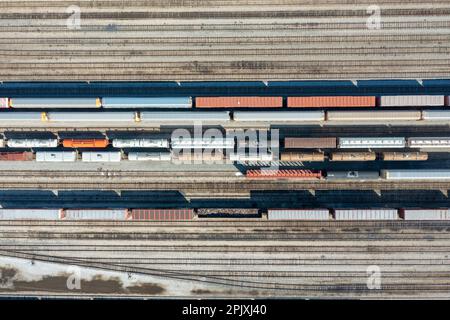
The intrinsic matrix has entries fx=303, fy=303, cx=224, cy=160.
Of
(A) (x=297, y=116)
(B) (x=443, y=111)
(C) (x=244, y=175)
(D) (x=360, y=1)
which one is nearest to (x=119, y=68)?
(C) (x=244, y=175)

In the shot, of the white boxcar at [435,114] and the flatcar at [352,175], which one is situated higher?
the white boxcar at [435,114]

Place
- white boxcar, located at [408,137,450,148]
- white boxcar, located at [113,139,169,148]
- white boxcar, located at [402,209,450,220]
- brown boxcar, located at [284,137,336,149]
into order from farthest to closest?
white boxcar, located at [113,139,169,148] < brown boxcar, located at [284,137,336,149] < white boxcar, located at [402,209,450,220] < white boxcar, located at [408,137,450,148]

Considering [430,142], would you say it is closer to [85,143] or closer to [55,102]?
[85,143]

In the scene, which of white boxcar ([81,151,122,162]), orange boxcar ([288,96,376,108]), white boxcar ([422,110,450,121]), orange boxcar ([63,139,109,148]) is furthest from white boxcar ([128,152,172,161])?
white boxcar ([422,110,450,121])

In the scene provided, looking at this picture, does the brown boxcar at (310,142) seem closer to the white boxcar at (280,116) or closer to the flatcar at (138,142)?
the white boxcar at (280,116)

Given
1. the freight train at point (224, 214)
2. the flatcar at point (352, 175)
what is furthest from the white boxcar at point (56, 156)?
the flatcar at point (352, 175)

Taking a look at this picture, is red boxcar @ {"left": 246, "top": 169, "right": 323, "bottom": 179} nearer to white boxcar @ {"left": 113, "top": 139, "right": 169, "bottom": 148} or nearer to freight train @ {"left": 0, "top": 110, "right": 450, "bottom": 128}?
freight train @ {"left": 0, "top": 110, "right": 450, "bottom": 128}
